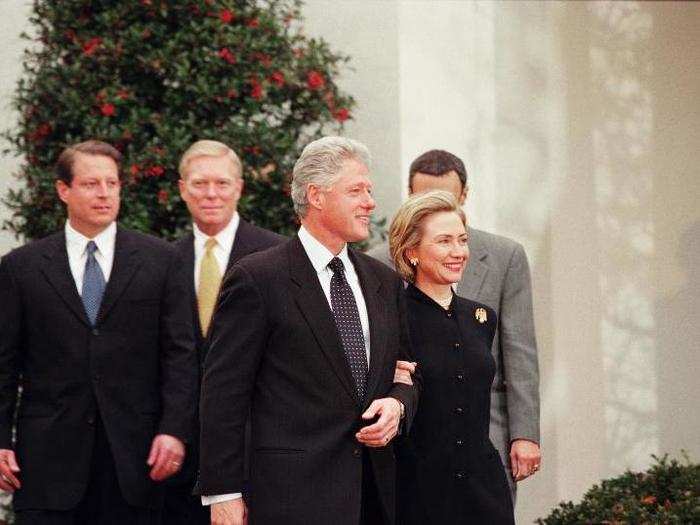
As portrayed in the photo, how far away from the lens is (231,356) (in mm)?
4418

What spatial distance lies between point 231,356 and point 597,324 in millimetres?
4928

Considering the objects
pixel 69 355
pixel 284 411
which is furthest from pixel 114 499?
pixel 284 411

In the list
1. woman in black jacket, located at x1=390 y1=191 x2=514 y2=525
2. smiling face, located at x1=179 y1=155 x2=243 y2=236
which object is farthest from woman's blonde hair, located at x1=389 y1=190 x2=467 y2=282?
smiling face, located at x1=179 y1=155 x2=243 y2=236

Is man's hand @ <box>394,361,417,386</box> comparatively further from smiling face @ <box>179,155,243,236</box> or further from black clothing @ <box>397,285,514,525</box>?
smiling face @ <box>179,155,243,236</box>

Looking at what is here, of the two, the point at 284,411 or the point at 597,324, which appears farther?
the point at 597,324

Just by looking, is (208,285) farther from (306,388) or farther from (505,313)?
(306,388)

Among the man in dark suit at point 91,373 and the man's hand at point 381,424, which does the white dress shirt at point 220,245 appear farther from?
the man's hand at point 381,424

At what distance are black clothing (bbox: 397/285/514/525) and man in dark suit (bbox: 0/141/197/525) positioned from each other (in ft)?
3.61

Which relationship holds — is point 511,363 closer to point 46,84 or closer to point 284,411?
point 284,411

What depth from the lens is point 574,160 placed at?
8797 mm

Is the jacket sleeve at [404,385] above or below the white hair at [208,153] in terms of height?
below

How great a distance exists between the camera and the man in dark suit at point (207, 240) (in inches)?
239

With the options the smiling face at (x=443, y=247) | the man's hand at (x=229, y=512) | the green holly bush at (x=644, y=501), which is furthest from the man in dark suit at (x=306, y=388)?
the green holly bush at (x=644, y=501)

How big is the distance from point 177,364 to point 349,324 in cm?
131
